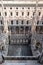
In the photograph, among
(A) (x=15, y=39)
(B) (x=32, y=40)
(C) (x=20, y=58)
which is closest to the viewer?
(C) (x=20, y=58)

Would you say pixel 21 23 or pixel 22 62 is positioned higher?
pixel 22 62

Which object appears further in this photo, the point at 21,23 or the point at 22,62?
the point at 21,23

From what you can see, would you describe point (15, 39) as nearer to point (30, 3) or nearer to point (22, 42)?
point (22, 42)

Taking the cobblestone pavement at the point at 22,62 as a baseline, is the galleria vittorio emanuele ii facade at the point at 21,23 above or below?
below

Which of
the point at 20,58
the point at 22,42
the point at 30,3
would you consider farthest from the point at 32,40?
the point at 20,58

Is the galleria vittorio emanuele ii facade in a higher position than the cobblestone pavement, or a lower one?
lower

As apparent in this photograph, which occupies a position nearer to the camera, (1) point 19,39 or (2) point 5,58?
(2) point 5,58

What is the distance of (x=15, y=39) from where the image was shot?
147ft

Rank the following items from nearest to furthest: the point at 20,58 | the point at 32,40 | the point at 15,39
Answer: the point at 20,58, the point at 32,40, the point at 15,39

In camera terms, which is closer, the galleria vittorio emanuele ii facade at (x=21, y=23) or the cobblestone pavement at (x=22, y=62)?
the cobblestone pavement at (x=22, y=62)

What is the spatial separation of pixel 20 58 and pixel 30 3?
105 feet

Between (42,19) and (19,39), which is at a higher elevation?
(42,19)

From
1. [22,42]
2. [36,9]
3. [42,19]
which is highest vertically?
[36,9]

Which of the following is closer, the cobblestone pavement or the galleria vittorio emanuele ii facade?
the cobblestone pavement
